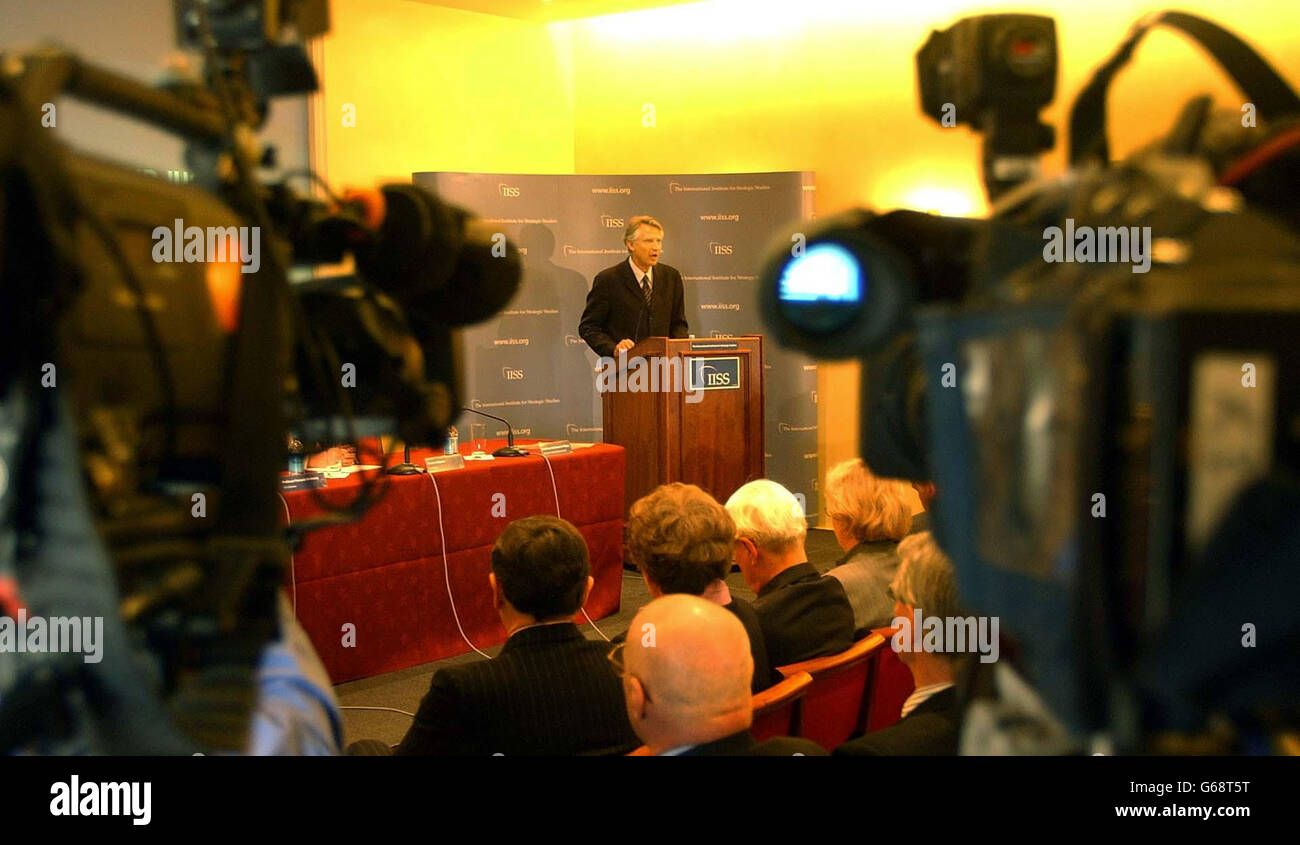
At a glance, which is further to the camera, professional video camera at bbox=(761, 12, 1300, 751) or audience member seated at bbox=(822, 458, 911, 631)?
audience member seated at bbox=(822, 458, 911, 631)

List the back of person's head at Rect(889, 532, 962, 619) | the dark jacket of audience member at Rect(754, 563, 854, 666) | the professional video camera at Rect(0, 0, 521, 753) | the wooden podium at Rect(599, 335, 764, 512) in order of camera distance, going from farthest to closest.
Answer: the wooden podium at Rect(599, 335, 764, 512)
the dark jacket of audience member at Rect(754, 563, 854, 666)
the back of person's head at Rect(889, 532, 962, 619)
the professional video camera at Rect(0, 0, 521, 753)

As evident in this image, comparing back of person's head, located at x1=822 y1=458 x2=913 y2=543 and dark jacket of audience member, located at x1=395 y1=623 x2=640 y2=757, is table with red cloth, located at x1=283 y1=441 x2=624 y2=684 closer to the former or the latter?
back of person's head, located at x1=822 y1=458 x2=913 y2=543

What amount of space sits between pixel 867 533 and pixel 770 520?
9.0 inches

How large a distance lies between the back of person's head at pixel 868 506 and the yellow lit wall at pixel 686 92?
9.28 ft

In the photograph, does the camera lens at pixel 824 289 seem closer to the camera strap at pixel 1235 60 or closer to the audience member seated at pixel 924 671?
the camera strap at pixel 1235 60

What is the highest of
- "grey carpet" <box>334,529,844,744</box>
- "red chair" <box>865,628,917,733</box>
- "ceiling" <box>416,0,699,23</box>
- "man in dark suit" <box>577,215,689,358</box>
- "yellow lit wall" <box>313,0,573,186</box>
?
"ceiling" <box>416,0,699,23</box>

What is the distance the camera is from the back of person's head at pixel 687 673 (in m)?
1.45

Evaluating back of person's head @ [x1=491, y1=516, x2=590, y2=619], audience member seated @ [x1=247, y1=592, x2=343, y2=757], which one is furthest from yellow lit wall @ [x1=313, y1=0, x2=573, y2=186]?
audience member seated @ [x1=247, y1=592, x2=343, y2=757]

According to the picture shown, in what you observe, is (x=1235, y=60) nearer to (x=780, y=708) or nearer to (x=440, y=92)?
(x=780, y=708)

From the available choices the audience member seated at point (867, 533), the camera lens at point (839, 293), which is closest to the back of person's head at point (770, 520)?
the audience member seated at point (867, 533)

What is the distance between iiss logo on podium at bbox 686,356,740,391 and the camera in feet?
16.5

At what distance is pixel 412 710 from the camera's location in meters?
3.53

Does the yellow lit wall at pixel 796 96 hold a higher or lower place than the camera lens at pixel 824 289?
higher

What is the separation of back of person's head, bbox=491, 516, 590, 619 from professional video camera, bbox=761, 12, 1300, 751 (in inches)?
64.0
